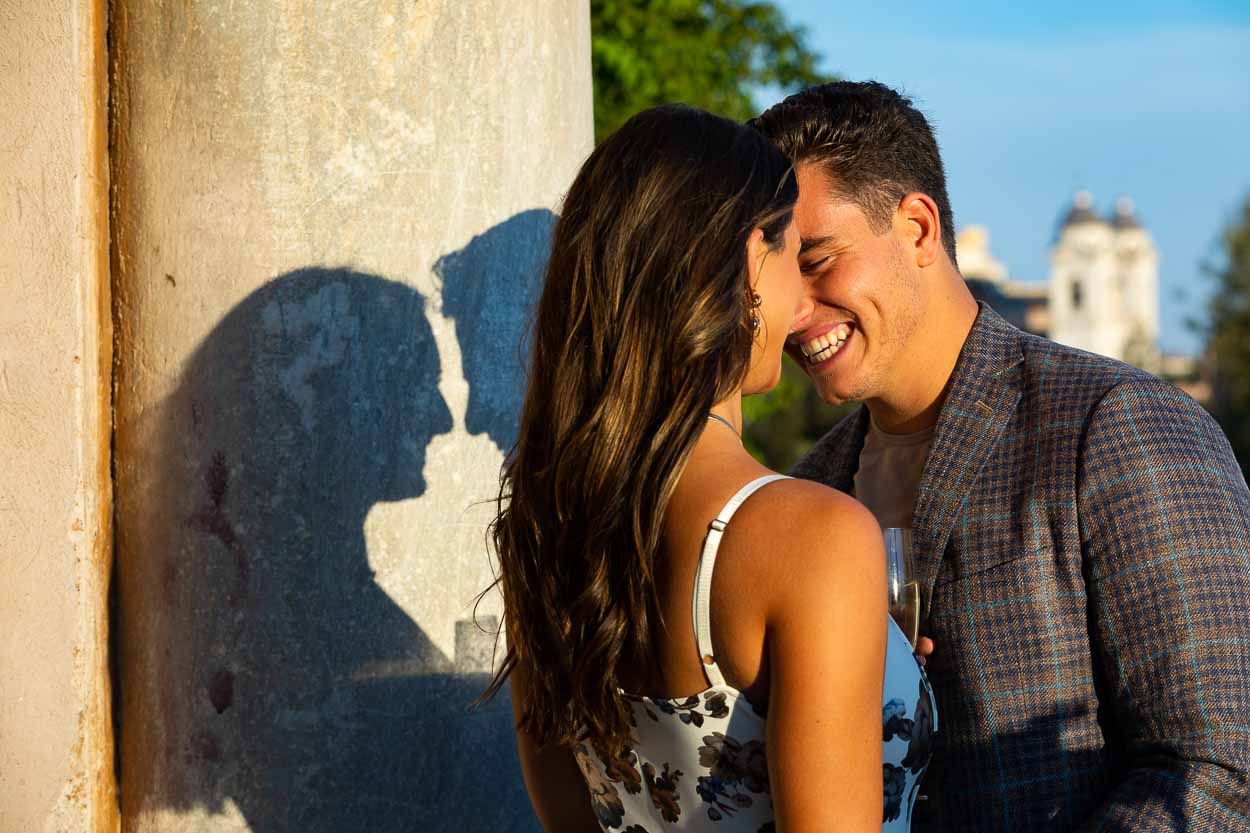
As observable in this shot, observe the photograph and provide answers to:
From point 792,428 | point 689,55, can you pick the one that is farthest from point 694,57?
point 792,428

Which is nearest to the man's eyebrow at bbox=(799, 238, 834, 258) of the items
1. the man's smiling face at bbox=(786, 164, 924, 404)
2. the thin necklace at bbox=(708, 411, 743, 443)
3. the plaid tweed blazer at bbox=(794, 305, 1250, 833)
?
the man's smiling face at bbox=(786, 164, 924, 404)

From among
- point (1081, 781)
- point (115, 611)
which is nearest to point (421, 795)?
point (115, 611)

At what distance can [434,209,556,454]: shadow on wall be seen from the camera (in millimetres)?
2410

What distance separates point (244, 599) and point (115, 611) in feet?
0.81

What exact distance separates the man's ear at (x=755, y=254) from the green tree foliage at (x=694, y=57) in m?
10.3

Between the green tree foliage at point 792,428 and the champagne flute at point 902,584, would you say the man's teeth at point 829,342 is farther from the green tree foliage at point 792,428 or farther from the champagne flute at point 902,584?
the green tree foliage at point 792,428

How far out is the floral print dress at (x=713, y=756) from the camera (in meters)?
1.87

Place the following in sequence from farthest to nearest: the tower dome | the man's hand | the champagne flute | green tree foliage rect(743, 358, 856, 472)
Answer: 1. the tower dome
2. green tree foliage rect(743, 358, 856, 472)
3. the man's hand
4. the champagne flute

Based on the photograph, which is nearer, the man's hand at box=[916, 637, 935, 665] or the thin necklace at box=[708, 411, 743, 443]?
the thin necklace at box=[708, 411, 743, 443]

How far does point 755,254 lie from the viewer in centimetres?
200

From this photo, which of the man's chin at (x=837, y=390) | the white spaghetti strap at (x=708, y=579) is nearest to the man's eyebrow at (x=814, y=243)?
Answer: the man's chin at (x=837, y=390)

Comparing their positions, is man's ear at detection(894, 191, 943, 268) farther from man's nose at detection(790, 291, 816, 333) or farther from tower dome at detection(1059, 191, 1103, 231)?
tower dome at detection(1059, 191, 1103, 231)

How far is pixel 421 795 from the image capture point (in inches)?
93.5

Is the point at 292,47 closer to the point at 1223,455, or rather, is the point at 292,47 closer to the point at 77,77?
the point at 77,77
